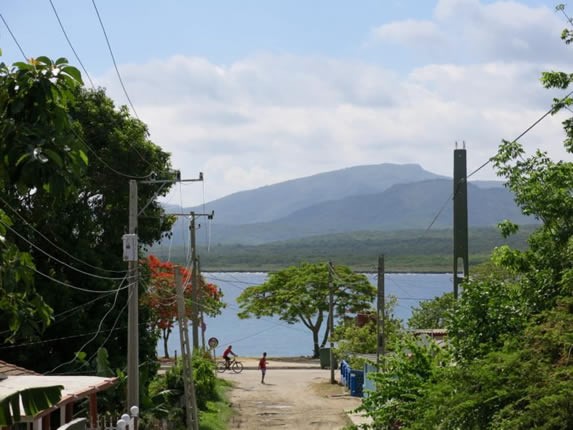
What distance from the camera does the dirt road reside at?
3434 centimetres

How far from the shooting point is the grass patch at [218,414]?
3294 centimetres

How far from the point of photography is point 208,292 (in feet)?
193

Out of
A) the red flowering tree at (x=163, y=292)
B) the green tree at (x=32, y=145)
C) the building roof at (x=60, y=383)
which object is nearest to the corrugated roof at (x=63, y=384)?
the building roof at (x=60, y=383)

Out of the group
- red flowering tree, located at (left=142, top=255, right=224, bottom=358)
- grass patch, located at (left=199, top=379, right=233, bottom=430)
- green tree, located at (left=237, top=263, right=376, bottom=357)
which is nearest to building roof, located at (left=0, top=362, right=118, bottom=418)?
grass patch, located at (left=199, top=379, right=233, bottom=430)

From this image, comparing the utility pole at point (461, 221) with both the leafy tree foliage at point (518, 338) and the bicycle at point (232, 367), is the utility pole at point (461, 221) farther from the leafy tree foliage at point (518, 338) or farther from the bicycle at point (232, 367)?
the bicycle at point (232, 367)

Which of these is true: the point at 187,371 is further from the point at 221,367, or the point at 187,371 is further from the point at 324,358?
the point at 324,358

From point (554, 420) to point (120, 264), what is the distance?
22345 mm

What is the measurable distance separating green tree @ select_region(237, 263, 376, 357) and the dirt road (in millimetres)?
14677

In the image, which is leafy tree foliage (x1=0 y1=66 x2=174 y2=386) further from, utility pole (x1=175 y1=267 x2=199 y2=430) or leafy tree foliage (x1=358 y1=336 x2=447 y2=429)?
leafy tree foliage (x1=358 y1=336 x2=447 y2=429)

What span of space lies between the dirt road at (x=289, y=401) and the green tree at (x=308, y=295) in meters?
14.7

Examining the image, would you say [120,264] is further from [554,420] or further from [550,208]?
[554,420]

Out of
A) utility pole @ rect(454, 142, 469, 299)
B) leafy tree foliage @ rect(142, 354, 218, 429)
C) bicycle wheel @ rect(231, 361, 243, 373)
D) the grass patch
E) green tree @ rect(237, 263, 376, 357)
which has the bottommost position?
bicycle wheel @ rect(231, 361, 243, 373)

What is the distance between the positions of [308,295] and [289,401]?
101 feet

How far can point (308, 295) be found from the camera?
7094 centimetres
